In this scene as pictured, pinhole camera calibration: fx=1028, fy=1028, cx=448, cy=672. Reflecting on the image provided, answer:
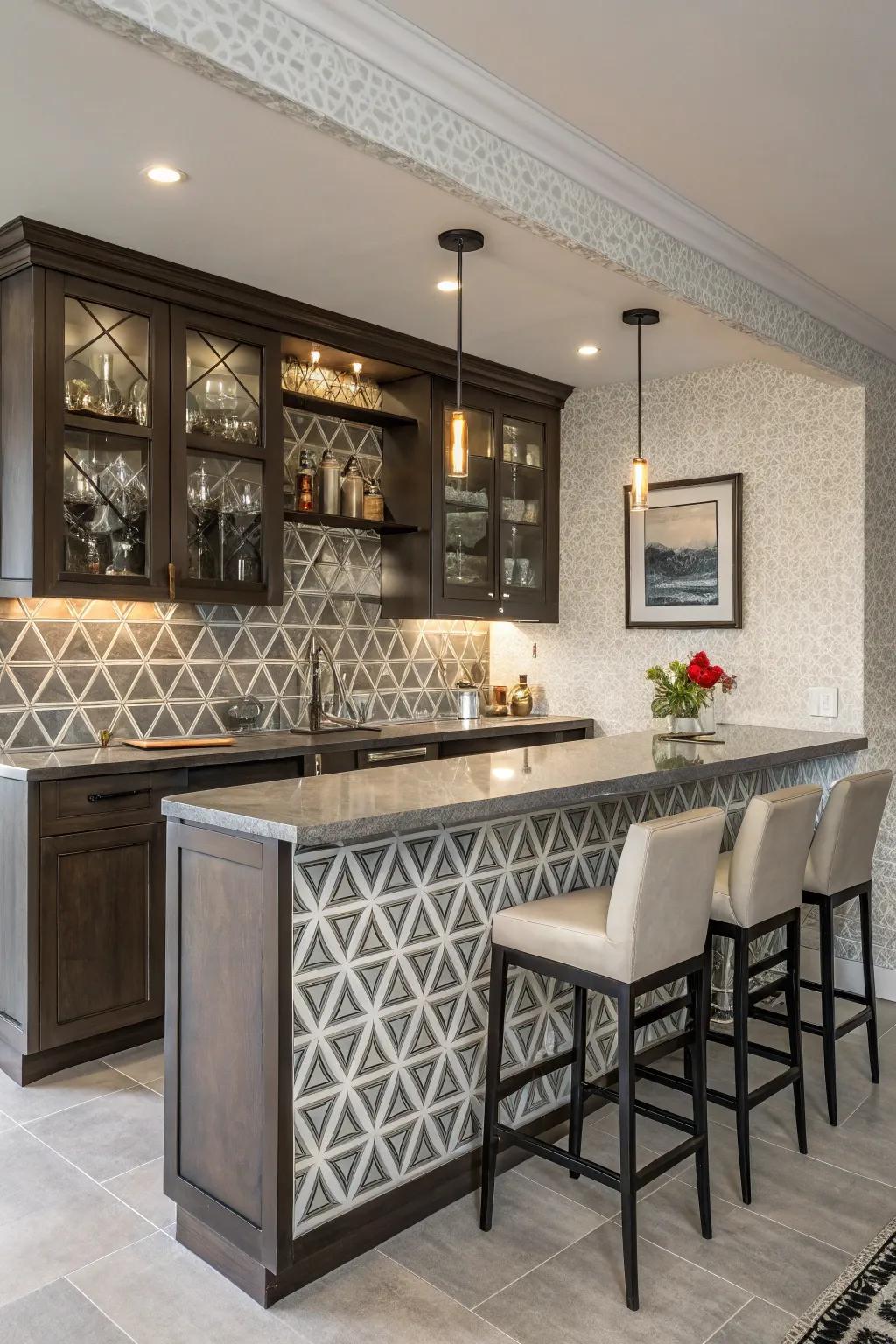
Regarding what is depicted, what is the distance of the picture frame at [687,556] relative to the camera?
15.0ft

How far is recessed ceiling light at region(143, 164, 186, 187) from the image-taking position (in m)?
2.74

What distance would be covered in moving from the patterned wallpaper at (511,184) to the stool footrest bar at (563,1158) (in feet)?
7.32

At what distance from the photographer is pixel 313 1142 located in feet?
7.27

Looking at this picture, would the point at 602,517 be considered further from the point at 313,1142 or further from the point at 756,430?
the point at 313,1142

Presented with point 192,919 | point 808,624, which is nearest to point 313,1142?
point 192,919

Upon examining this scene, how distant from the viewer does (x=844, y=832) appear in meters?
3.17

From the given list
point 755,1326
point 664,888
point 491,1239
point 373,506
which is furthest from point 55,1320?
point 373,506

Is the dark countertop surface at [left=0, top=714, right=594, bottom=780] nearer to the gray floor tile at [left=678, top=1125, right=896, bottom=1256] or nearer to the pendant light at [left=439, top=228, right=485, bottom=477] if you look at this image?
the pendant light at [left=439, top=228, right=485, bottom=477]

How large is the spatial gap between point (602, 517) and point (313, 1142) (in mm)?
3538

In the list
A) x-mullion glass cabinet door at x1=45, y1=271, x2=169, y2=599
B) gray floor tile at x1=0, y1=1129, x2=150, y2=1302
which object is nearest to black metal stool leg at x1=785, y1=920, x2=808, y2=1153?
gray floor tile at x1=0, y1=1129, x2=150, y2=1302

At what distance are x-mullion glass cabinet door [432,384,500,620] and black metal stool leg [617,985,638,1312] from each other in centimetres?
270

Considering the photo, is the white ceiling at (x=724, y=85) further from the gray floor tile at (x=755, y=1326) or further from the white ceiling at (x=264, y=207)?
the gray floor tile at (x=755, y=1326)

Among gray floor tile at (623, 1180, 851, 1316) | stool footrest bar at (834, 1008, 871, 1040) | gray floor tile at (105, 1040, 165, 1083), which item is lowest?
gray floor tile at (623, 1180, 851, 1316)

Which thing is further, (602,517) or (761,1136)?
(602,517)
